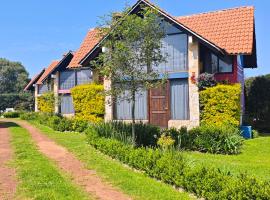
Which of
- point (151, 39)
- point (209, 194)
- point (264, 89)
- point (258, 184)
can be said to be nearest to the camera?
point (258, 184)

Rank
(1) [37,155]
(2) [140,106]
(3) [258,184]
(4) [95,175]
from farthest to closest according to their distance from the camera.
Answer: (2) [140,106] < (1) [37,155] < (4) [95,175] < (3) [258,184]

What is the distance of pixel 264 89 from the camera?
27828 mm

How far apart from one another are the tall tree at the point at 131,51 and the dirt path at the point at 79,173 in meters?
3.12

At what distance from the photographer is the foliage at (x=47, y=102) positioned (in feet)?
113

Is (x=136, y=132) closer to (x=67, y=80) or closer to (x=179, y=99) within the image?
(x=179, y=99)

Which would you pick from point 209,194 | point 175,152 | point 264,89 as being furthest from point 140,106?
point 209,194

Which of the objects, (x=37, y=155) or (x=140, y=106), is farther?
(x=140, y=106)

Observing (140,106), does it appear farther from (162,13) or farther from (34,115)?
(34,115)

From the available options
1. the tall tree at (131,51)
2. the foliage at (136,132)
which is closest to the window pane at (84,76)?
the foliage at (136,132)

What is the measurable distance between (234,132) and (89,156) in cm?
735

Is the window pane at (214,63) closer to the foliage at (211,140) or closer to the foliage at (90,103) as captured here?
the foliage at (211,140)

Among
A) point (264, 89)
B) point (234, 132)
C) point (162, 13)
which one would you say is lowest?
point (234, 132)

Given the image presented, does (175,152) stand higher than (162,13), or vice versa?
(162,13)

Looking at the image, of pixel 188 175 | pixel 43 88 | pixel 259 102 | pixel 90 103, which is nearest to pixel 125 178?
pixel 188 175
